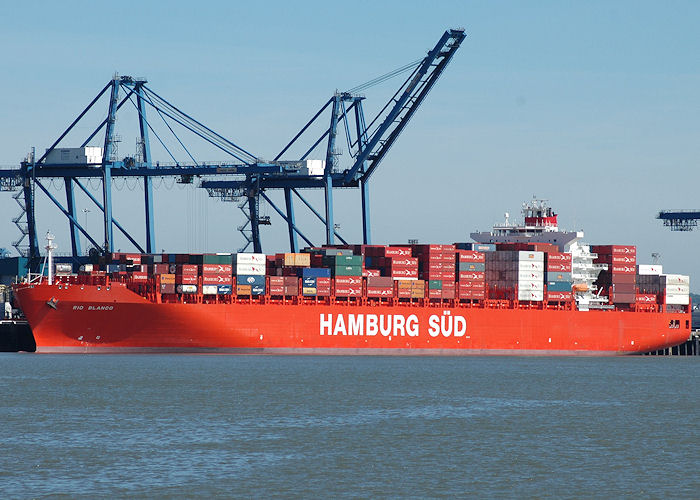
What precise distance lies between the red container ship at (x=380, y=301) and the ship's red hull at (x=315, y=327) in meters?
0.06

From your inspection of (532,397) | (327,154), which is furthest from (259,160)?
(532,397)

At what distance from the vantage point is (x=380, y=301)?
66.0 meters

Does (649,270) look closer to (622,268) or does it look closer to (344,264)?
(622,268)

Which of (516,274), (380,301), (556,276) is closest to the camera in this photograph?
(380,301)

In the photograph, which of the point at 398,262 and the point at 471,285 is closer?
the point at 398,262

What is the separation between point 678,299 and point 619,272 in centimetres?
596

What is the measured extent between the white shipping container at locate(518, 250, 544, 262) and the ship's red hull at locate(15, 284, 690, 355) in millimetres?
2979

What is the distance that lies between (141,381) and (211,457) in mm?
19191

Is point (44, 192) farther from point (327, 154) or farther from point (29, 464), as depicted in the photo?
point (29, 464)

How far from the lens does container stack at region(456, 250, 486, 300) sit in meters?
68.4

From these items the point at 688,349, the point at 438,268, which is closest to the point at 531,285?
the point at 438,268

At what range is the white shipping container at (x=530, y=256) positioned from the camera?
229ft

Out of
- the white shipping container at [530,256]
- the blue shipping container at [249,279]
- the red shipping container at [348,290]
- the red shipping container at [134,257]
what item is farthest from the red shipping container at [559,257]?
the red shipping container at [134,257]

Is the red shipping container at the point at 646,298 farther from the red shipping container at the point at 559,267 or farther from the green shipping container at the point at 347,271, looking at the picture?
the green shipping container at the point at 347,271
